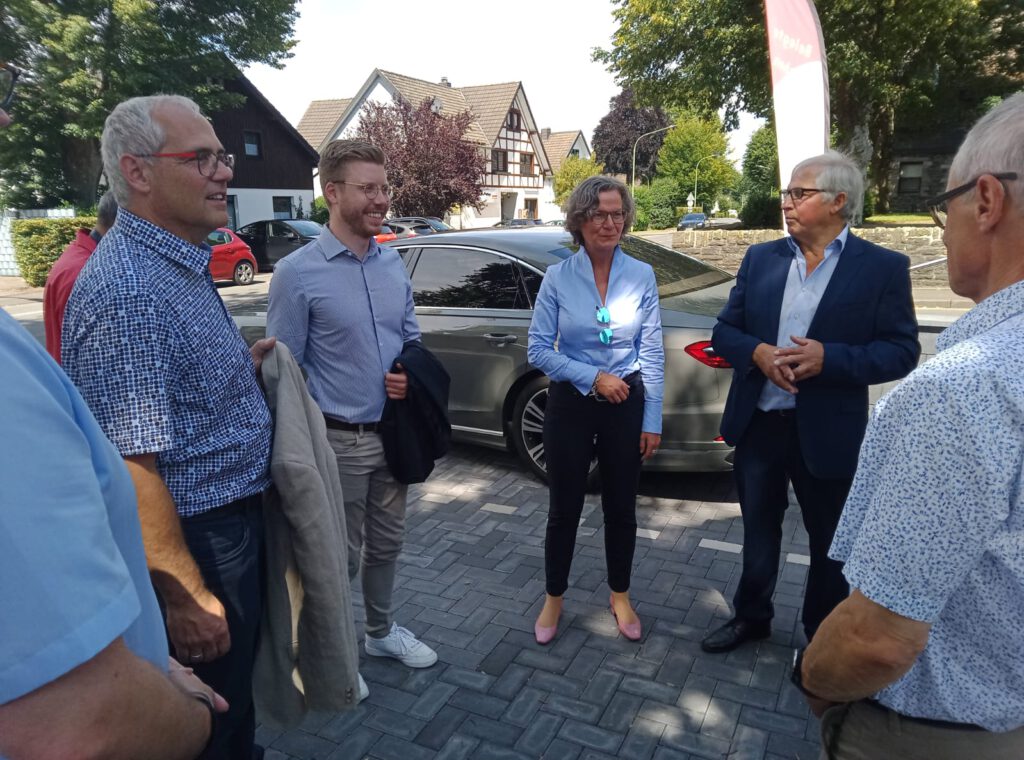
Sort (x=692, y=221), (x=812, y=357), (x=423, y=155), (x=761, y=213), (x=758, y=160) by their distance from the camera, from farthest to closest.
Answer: (x=758, y=160) → (x=692, y=221) → (x=423, y=155) → (x=761, y=213) → (x=812, y=357)

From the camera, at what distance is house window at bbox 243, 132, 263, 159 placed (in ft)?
104

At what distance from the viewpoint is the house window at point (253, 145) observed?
1244 inches

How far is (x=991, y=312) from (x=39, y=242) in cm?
2240

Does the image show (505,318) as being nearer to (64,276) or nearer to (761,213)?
(64,276)

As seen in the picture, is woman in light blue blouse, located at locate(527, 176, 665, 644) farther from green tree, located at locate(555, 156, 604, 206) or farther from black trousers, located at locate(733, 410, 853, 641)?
green tree, located at locate(555, 156, 604, 206)

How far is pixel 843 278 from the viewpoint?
8.88 feet

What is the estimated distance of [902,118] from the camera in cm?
3164

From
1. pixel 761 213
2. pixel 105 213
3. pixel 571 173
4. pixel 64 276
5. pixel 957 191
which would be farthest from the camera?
pixel 571 173

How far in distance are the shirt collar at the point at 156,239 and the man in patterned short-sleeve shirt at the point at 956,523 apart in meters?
1.58

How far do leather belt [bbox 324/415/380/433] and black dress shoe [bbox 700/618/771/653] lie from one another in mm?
1690

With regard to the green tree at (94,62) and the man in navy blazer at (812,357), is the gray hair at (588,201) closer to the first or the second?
the man in navy blazer at (812,357)

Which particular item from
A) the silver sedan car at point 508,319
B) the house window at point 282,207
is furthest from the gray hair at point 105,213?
the house window at point 282,207

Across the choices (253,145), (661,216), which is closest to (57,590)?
(253,145)

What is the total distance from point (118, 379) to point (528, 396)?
351 centimetres
